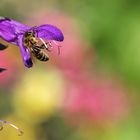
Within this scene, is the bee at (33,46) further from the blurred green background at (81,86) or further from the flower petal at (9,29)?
the blurred green background at (81,86)

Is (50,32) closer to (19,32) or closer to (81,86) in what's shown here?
(19,32)

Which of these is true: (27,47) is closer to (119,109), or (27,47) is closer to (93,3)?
(119,109)

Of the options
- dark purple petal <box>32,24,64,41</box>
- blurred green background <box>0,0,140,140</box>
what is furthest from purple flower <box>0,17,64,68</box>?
blurred green background <box>0,0,140,140</box>

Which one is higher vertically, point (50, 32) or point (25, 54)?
point (50, 32)

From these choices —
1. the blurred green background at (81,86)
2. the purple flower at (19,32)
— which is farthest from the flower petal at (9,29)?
the blurred green background at (81,86)

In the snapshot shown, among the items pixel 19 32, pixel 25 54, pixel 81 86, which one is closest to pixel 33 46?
pixel 19 32
